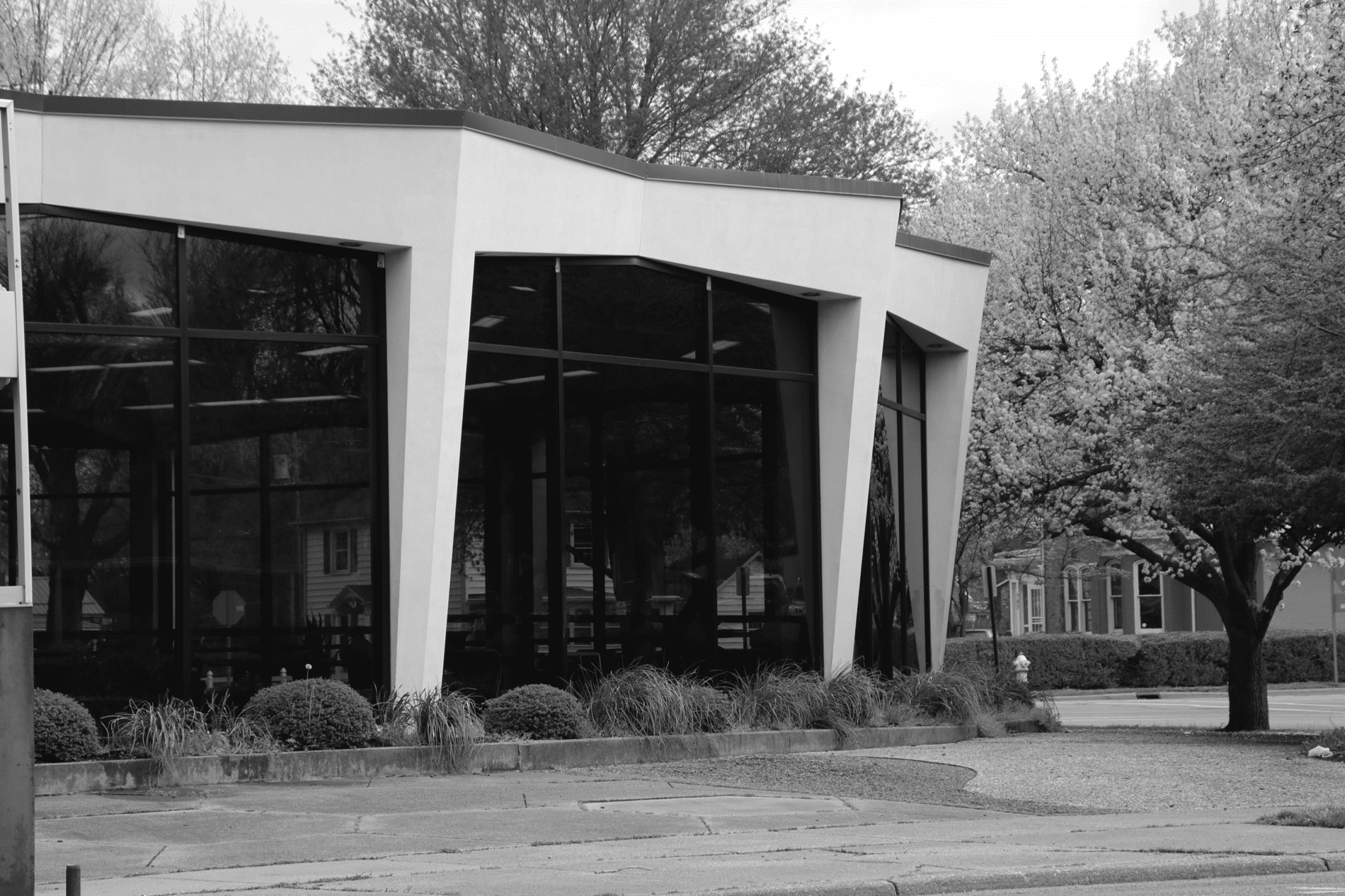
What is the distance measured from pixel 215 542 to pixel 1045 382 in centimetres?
1396

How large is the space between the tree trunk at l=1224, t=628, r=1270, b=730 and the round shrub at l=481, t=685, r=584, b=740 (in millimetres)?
12837

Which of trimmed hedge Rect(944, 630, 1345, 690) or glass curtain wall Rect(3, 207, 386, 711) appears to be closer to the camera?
glass curtain wall Rect(3, 207, 386, 711)

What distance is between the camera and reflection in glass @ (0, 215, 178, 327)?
14.5 metres

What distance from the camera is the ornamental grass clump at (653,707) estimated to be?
15445 millimetres

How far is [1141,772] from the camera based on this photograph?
1474cm

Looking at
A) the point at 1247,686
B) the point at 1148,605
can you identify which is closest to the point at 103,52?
the point at 1247,686

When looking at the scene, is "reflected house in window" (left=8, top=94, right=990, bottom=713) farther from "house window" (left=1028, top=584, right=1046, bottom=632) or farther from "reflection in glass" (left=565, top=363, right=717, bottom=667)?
"house window" (left=1028, top=584, right=1046, bottom=632)

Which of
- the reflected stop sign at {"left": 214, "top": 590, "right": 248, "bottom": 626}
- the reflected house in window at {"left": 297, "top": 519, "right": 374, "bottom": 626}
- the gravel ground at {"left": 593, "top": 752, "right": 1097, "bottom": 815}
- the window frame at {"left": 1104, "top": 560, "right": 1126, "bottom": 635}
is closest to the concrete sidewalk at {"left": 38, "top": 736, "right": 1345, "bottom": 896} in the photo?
the gravel ground at {"left": 593, "top": 752, "right": 1097, "bottom": 815}

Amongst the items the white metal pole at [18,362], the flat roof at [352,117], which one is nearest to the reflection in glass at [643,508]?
the flat roof at [352,117]

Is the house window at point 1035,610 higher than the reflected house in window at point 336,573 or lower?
lower

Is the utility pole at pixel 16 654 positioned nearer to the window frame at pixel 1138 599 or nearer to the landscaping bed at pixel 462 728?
the landscaping bed at pixel 462 728

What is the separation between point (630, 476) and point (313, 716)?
4.97 meters

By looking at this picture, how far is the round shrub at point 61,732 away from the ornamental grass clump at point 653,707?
15.8 feet

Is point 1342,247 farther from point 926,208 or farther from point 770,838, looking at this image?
point 926,208
